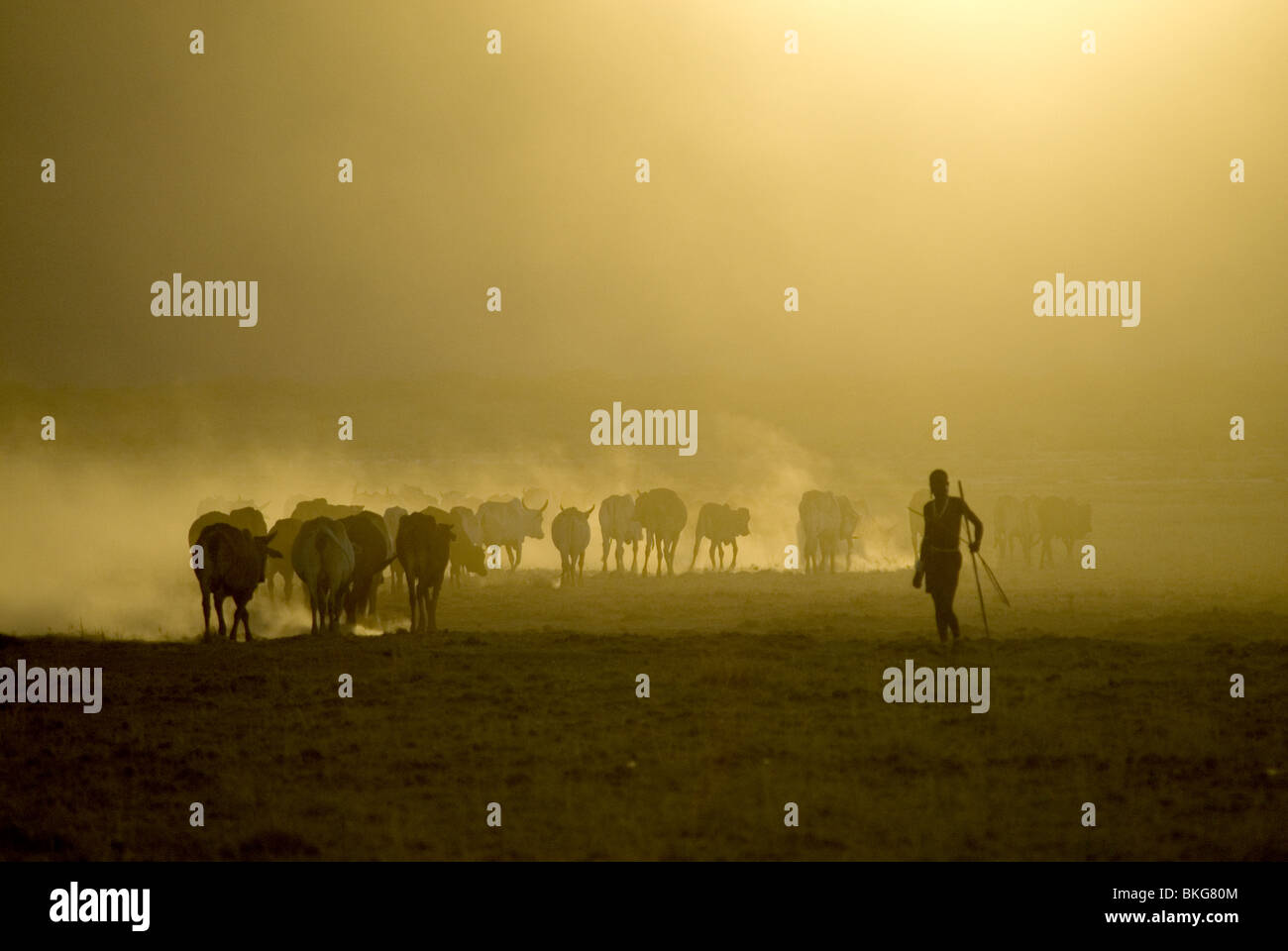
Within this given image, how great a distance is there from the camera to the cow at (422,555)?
21047 millimetres

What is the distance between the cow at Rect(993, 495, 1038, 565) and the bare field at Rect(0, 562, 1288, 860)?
22834 millimetres

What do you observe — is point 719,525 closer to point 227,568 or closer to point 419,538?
point 419,538

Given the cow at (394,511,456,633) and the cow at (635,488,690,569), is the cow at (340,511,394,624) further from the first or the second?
the cow at (635,488,690,569)

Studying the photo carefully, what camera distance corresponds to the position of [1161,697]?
14055 millimetres

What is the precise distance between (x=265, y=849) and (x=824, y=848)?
3641 mm

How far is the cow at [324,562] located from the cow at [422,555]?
0.84 m

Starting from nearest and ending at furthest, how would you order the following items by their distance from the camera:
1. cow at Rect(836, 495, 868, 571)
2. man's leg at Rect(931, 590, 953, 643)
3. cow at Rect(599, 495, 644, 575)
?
man's leg at Rect(931, 590, 953, 643), cow at Rect(836, 495, 868, 571), cow at Rect(599, 495, 644, 575)

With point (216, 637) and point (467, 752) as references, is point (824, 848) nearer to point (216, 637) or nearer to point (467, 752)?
point (467, 752)

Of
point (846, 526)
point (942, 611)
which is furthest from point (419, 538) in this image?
point (846, 526)

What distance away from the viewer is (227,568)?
771 inches

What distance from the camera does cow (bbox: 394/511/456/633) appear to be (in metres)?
21.0

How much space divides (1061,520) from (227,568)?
94.1 feet

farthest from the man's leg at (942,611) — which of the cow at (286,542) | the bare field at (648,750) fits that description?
the cow at (286,542)

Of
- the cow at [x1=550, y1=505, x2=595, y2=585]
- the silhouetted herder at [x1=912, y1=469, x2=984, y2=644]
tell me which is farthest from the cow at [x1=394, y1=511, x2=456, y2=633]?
the cow at [x1=550, y1=505, x2=595, y2=585]
